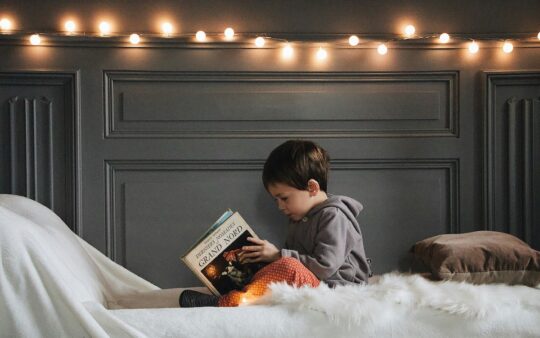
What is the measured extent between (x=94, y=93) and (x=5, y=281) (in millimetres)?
934

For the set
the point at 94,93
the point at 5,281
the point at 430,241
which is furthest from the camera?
the point at 94,93

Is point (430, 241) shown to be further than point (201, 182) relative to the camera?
No

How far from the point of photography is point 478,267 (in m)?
1.63

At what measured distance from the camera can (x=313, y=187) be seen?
5.51ft

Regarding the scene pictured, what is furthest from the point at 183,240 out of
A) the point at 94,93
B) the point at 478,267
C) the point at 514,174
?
the point at 514,174

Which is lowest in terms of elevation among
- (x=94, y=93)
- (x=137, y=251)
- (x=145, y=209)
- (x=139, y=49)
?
(x=137, y=251)

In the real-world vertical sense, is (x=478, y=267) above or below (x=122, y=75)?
below

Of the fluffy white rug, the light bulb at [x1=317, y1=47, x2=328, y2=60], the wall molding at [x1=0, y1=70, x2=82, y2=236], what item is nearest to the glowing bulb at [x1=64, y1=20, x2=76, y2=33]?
the wall molding at [x1=0, y1=70, x2=82, y2=236]

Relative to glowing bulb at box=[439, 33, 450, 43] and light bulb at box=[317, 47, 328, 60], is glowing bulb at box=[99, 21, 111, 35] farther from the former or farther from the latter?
glowing bulb at box=[439, 33, 450, 43]

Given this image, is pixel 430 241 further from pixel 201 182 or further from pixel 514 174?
pixel 201 182

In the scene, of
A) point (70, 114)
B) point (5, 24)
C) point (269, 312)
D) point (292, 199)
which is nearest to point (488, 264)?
point (292, 199)

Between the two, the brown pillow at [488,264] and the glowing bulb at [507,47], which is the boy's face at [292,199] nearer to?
the brown pillow at [488,264]

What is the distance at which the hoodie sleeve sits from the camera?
155 cm

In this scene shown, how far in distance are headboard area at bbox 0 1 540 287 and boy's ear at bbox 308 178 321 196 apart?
1.32 feet
